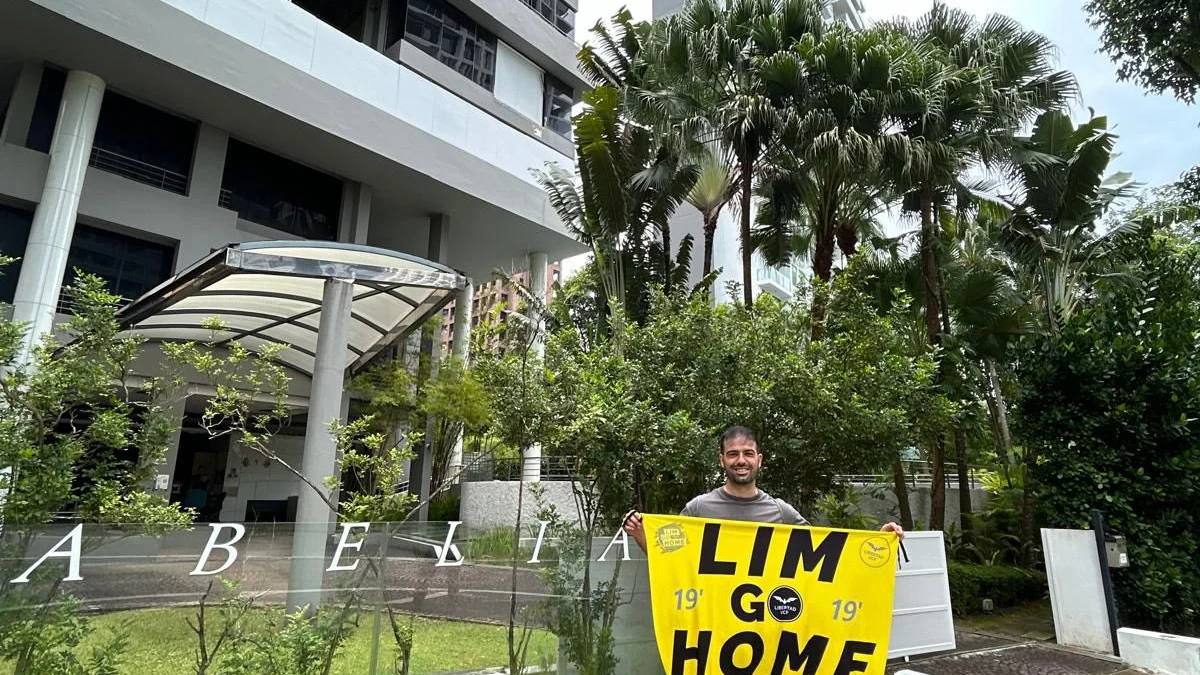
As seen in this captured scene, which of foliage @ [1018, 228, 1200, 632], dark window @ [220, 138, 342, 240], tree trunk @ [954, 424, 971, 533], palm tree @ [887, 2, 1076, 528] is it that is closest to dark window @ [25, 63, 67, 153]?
dark window @ [220, 138, 342, 240]

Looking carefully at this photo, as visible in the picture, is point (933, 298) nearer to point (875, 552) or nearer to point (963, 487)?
point (963, 487)

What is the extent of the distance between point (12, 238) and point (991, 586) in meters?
17.4

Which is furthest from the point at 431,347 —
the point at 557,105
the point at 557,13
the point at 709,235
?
the point at 557,13

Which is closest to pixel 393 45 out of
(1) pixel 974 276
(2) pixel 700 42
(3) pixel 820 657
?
(2) pixel 700 42

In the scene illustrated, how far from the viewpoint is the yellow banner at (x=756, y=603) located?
376 cm

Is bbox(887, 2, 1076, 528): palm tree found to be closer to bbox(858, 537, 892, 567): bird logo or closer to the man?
bbox(858, 537, 892, 567): bird logo

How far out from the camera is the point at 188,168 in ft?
47.6

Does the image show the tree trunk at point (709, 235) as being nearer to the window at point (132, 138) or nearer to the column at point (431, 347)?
the column at point (431, 347)

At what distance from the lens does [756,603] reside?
3.83m

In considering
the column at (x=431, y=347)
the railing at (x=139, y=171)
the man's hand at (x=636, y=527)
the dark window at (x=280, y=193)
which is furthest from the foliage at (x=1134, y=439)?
the railing at (x=139, y=171)

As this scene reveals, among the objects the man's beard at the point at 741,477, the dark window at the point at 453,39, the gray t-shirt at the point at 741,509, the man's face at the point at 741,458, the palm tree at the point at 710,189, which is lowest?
the gray t-shirt at the point at 741,509

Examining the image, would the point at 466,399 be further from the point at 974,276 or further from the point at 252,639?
the point at 252,639

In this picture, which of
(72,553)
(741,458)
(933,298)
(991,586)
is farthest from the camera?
(933,298)

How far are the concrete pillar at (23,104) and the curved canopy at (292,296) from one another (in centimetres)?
416
